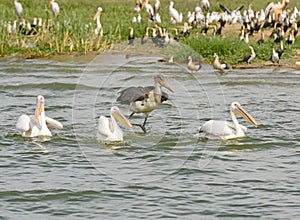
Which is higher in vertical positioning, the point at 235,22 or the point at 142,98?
the point at 235,22

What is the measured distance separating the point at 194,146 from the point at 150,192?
1.98m

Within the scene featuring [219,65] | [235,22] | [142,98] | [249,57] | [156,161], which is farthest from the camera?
[235,22]

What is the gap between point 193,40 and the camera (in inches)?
684

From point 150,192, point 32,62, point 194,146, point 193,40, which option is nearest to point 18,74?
point 32,62

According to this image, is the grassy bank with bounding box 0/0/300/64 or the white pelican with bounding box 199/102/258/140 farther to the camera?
the grassy bank with bounding box 0/0/300/64

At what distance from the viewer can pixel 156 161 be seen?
29.3 feet

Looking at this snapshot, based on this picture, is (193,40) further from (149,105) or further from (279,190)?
(279,190)

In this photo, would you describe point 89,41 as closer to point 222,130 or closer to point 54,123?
point 54,123

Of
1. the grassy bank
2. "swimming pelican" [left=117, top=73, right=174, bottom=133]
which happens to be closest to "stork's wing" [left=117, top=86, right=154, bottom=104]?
"swimming pelican" [left=117, top=73, right=174, bottom=133]

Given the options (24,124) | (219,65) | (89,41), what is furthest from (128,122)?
(89,41)

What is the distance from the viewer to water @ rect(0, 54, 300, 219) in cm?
740

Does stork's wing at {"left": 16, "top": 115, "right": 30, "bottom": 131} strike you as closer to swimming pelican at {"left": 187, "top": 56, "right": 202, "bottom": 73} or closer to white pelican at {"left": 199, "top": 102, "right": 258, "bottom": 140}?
white pelican at {"left": 199, "top": 102, "right": 258, "bottom": 140}

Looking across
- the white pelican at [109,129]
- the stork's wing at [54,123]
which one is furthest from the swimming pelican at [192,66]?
the white pelican at [109,129]

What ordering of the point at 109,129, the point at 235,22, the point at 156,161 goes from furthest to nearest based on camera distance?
1. the point at 235,22
2. the point at 109,129
3. the point at 156,161
